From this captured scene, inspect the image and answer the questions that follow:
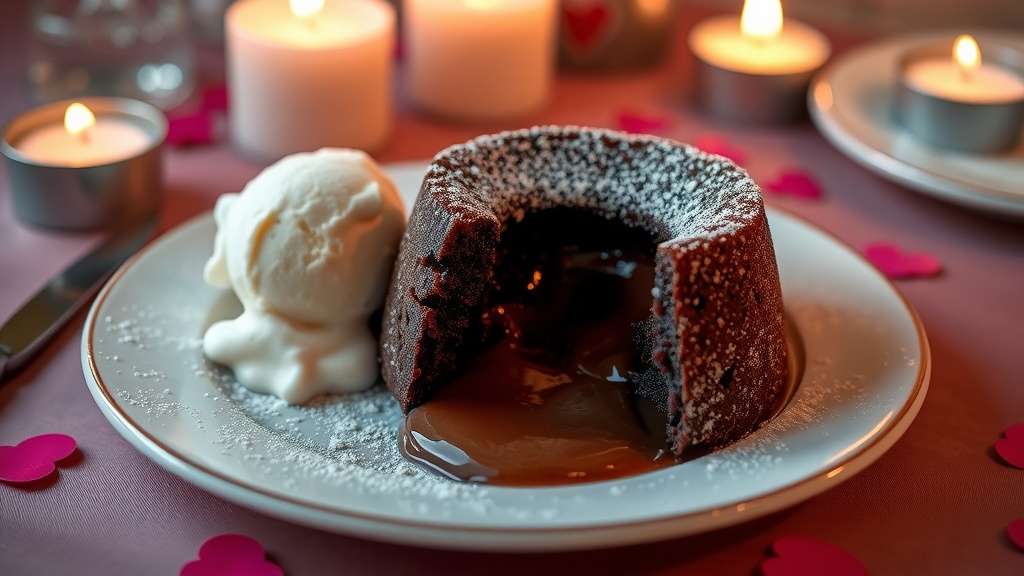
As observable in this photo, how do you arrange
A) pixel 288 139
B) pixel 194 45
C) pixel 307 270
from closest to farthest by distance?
1. pixel 307 270
2. pixel 288 139
3. pixel 194 45

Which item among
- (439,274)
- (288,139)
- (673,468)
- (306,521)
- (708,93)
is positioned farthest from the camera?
(708,93)

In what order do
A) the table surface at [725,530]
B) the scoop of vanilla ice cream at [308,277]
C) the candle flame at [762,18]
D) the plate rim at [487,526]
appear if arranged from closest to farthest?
the plate rim at [487,526] → the table surface at [725,530] → the scoop of vanilla ice cream at [308,277] → the candle flame at [762,18]

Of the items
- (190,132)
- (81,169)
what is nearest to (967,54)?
(190,132)

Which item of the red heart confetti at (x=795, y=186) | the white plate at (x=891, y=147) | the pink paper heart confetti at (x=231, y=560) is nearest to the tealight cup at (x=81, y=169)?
the pink paper heart confetti at (x=231, y=560)

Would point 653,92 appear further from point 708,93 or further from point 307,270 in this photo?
point 307,270

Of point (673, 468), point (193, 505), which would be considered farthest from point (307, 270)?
point (673, 468)

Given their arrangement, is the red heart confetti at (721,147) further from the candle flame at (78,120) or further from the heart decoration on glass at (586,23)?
the candle flame at (78,120)

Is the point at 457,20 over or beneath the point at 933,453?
over

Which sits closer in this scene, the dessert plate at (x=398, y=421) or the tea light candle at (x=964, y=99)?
the dessert plate at (x=398, y=421)
